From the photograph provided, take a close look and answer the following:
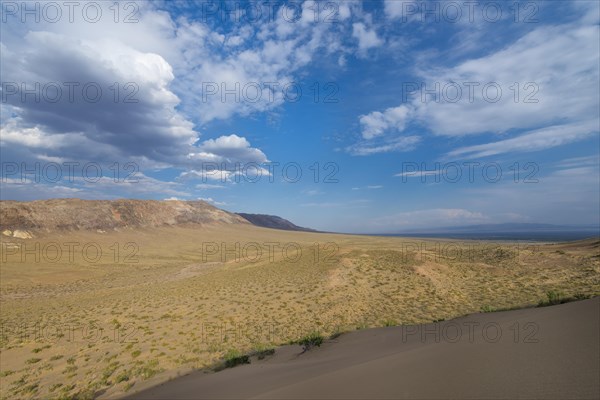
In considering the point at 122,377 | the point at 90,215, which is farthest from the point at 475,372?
the point at 90,215

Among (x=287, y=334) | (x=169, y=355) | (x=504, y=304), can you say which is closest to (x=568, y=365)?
(x=287, y=334)

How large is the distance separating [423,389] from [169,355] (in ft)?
35.4

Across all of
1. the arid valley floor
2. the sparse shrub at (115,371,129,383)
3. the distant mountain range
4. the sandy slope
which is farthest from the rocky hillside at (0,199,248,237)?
the sandy slope

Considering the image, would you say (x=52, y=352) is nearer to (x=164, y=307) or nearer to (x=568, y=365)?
(x=164, y=307)

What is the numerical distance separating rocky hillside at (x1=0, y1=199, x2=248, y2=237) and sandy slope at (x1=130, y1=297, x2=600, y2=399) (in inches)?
3368

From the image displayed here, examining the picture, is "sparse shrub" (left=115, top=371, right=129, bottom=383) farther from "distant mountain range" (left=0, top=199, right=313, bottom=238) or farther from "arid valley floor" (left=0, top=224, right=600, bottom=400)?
"distant mountain range" (left=0, top=199, right=313, bottom=238)

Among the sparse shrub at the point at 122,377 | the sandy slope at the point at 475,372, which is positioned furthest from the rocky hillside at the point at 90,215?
the sandy slope at the point at 475,372

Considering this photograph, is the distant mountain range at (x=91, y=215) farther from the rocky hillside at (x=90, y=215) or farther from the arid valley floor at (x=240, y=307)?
the arid valley floor at (x=240, y=307)

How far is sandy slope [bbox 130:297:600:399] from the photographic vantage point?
11.4 ft

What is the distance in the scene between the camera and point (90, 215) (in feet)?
271

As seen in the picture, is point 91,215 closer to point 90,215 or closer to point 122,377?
point 90,215

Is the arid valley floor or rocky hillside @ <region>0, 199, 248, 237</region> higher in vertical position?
rocky hillside @ <region>0, 199, 248, 237</region>

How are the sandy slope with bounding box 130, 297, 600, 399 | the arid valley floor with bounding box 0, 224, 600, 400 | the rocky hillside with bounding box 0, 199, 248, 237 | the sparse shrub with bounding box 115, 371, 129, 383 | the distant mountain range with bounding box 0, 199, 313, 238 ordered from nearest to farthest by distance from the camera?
1. the sandy slope with bounding box 130, 297, 600, 399
2. the sparse shrub with bounding box 115, 371, 129, 383
3. the arid valley floor with bounding box 0, 224, 600, 400
4. the distant mountain range with bounding box 0, 199, 313, 238
5. the rocky hillside with bounding box 0, 199, 248, 237

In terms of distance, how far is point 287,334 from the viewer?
13203 millimetres
